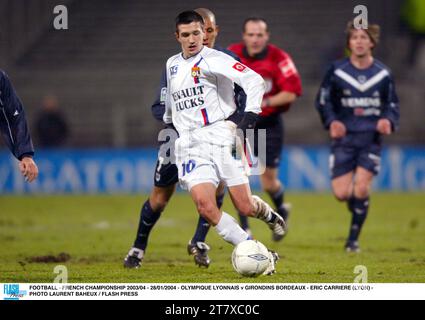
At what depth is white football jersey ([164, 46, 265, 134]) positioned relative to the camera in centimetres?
820

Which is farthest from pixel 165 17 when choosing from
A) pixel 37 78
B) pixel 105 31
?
pixel 37 78

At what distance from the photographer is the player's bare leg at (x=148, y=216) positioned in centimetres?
902

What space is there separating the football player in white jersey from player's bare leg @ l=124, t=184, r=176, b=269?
0.80m

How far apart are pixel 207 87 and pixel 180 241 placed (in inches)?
161

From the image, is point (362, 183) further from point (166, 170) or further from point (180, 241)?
point (166, 170)

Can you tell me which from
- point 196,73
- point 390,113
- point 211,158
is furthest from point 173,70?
point 390,113

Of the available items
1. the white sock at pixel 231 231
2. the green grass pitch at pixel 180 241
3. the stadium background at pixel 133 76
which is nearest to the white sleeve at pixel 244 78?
the white sock at pixel 231 231

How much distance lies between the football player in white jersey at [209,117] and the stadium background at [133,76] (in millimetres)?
10661

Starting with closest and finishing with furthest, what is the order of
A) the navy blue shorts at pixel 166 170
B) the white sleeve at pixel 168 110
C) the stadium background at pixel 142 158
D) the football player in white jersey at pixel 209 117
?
the football player in white jersey at pixel 209 117 < the white sleeve at pixel 168 110 < the navy blue shorts at pixel 166 170 < the stadium background at pixel 142 158

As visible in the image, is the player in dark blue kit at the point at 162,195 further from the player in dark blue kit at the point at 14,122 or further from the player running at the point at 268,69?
the player running at the point at 268,69

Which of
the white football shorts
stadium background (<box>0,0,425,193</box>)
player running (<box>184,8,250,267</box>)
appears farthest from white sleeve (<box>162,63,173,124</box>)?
stadium background (<box>0,0,425,193</box>)

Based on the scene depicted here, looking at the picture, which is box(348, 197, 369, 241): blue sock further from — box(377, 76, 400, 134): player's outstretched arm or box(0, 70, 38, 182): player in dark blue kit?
box(0, 70, 38, 182): player in dark blue kit

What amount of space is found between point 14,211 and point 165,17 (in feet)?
28.0

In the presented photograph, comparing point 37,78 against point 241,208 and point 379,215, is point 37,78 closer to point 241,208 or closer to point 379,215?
point 379,215
